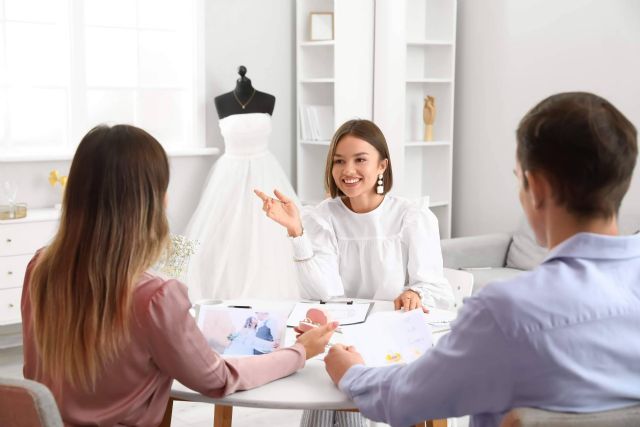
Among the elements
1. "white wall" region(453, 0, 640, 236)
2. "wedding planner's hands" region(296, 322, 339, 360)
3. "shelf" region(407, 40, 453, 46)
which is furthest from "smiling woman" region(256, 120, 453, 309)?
"shelf" region(407, 40, 453, 46)

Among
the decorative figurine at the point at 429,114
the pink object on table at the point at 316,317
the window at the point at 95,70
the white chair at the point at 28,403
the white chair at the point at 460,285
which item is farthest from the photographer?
the decorative figurine at the point at 429,114

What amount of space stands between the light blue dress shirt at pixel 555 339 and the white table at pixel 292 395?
1.47ft

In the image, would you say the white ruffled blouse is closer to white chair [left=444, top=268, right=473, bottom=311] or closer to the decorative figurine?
white chair [left=444, top=268, right=473, bottom=311]

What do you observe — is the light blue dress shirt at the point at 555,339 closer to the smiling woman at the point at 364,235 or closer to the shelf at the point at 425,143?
the smiling woman at the point at 364,235

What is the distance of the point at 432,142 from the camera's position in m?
5.20

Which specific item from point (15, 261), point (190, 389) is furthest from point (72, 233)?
point (15, 261)

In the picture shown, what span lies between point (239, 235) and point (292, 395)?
10.0 ft

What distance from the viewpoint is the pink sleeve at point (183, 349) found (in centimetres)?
152

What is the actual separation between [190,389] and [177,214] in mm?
3377

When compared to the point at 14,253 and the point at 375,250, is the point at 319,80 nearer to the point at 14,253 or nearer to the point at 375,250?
the point at 14,253

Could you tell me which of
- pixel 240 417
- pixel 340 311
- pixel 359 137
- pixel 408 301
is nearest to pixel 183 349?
pixel 340 311

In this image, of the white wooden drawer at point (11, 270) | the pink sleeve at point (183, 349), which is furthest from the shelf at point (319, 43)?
the pink sleeve at point (183, 349)

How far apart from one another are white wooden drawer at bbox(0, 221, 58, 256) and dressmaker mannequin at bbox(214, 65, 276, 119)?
3.96 feet

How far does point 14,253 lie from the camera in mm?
4070
